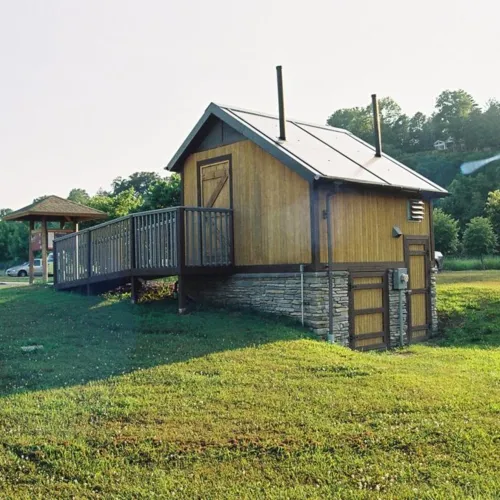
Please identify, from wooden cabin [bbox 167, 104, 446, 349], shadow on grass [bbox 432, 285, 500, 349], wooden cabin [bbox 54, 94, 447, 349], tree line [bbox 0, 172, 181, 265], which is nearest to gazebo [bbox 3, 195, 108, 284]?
tree line [bbox 0, 172, 181, 265]

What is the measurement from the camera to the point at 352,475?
15.8 ft

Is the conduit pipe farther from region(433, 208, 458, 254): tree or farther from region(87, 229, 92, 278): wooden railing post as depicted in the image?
region(433, 208, 458, 254): tree

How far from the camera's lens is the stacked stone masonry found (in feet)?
38.2

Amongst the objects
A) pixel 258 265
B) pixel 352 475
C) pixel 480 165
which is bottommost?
pixel 352 475

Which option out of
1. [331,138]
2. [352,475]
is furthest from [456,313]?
[352,475]

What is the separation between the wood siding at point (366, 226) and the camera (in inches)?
473

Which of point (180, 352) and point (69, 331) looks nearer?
point (180, 352)

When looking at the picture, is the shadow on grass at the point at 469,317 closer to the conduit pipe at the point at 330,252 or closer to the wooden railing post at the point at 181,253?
the conduit pipe at the point at 330,252

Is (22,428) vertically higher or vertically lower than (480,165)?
lower

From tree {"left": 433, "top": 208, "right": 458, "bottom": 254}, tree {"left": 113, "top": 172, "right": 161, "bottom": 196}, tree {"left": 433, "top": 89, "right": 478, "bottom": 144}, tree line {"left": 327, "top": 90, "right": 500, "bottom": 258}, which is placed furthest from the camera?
tree {"left": 433, "top": 89, "right": 478, "bottom": 144}

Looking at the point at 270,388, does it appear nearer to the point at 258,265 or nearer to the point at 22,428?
the point at 22,428

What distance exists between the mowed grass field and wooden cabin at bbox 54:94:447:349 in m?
1.86

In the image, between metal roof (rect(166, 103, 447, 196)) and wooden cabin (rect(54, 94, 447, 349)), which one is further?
metal roof (rect(166, 103, 447, 196))

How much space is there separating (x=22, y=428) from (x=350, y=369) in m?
4.27
